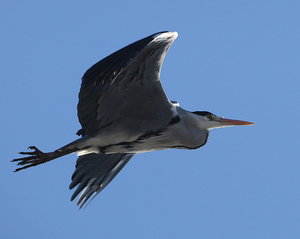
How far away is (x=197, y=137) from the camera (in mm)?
7359

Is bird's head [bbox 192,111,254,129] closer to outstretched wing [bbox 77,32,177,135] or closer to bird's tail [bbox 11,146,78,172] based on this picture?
outstretched wing [bbox 77,32,177,135]

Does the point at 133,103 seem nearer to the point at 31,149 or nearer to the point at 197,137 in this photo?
the point at 197,137

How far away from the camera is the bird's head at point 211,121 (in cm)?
746

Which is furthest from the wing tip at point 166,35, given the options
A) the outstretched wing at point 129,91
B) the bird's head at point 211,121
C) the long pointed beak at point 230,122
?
the long pointed beak at point 230,122

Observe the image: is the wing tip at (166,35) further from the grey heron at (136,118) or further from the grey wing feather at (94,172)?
the grey wing feather at (94,172)

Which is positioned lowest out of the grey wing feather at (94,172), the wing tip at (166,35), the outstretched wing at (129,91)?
the grey wing feather at (94,172)

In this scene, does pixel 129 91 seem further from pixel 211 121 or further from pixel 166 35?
pixel 211 121

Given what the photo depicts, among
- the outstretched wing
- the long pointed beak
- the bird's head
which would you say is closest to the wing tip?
the outstretched wing

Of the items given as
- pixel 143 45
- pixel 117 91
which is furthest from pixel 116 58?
pixel 117 91

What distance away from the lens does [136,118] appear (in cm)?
717

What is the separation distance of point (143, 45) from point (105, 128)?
184 cm

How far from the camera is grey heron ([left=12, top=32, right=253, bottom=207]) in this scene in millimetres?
6312

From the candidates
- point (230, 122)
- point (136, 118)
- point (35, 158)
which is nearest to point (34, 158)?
point (35, 158)

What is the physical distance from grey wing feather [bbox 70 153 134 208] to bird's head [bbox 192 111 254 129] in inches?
74.6
